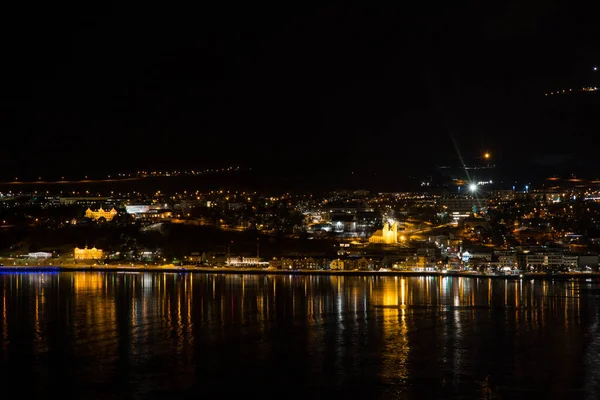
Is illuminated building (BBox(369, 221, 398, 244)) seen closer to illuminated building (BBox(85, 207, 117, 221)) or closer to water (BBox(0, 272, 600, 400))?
illuminated building (BBox(85, 207, 117, 221))

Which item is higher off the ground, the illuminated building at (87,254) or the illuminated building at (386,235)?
the illuminated building at (386,235)

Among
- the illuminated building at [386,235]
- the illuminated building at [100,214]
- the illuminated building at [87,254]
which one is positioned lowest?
the illuminated building at [87,254]

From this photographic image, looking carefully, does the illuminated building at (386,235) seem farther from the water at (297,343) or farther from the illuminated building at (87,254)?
the water at (297,343)

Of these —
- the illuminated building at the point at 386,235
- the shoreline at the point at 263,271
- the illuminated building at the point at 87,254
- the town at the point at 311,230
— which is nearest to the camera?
the shoreline at the point at 263,271

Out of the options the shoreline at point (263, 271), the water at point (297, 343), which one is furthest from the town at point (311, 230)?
the water at point (297, 343)

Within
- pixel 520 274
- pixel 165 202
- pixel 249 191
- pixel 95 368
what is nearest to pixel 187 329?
pixel 95 368

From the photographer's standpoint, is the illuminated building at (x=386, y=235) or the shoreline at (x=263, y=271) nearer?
the shoreline at (x=263, y=271)
